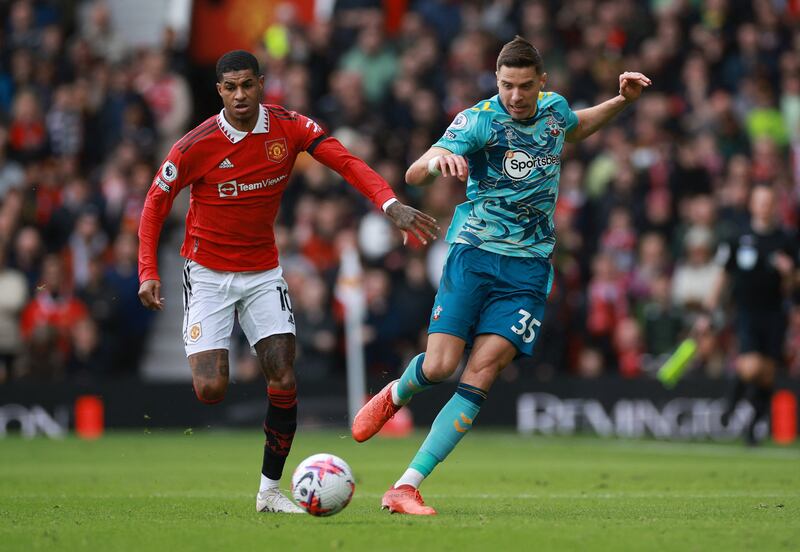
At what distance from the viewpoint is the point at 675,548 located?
732 centimetres

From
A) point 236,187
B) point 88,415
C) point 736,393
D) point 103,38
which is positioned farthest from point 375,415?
point 103,38

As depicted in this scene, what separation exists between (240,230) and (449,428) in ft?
6.05

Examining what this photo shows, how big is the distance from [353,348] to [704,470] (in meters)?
7.46

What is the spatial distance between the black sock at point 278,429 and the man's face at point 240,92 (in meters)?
1.74

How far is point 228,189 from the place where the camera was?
31.2ft

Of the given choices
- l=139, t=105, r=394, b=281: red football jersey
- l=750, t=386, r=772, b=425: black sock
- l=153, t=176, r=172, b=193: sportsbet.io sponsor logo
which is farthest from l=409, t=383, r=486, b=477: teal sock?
l=750, t=386, r=772, b=425: black sock

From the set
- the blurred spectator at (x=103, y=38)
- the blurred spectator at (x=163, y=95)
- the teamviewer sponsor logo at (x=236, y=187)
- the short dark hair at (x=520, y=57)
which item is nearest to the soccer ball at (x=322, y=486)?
the teamviewer sponsor logo at (x=236, y=187)

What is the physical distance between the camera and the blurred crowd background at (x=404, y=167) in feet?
66.2

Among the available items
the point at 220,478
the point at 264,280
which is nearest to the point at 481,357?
the point at 264,280

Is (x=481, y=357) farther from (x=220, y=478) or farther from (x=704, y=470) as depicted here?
(x=704, y=470)

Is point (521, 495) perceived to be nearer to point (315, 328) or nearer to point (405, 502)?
point (405, 502)

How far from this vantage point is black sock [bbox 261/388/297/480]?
9.41m

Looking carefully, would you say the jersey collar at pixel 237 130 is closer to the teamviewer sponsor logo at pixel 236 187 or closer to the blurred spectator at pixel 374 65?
the teamviewer sponsor logo at pixel 236 187

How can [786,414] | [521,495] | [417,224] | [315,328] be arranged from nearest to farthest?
[417,224] < [521,495] < [786,414] < [315,328]
